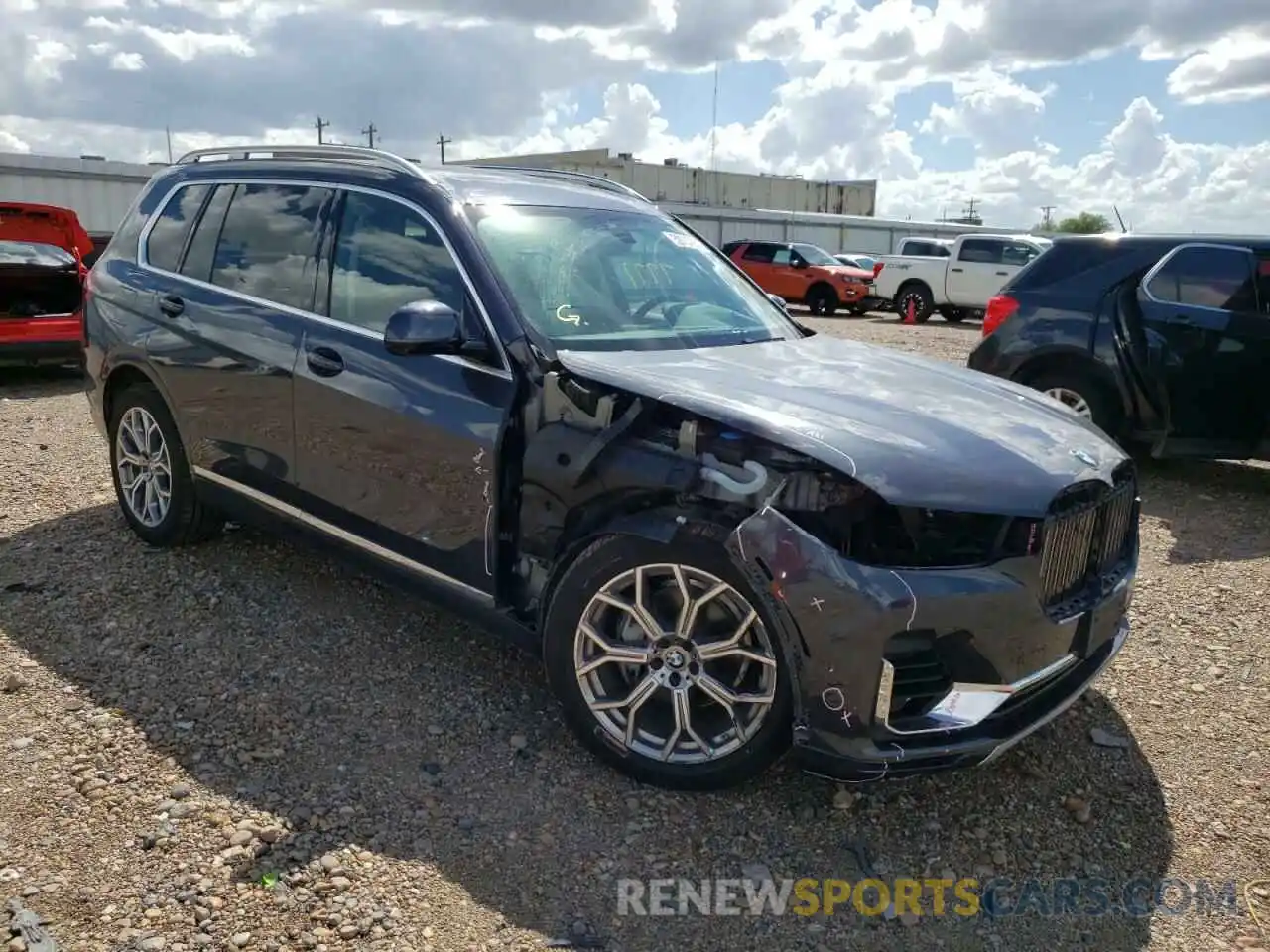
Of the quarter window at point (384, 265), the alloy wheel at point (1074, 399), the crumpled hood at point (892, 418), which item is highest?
the quarter window at point (384, 265)

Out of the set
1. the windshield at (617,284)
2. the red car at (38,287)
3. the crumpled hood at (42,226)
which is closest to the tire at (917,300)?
the crumpled hood at (42,226)

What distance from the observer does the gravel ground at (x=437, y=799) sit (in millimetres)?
2629

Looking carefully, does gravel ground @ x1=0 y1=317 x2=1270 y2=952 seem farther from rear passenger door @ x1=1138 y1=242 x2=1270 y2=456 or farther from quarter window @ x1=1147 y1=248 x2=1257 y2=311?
quarter window @ x1=1147 y1=248 x2=1257 y2=311

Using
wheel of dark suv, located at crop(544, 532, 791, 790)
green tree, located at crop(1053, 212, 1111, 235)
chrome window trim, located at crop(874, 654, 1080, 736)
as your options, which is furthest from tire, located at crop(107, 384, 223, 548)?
green tree, located at crop(1053, 212, 1111, 235)

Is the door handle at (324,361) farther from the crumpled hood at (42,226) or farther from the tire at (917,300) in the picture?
the tire at (917,300)

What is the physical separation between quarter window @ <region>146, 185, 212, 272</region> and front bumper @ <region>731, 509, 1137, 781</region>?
340 cm

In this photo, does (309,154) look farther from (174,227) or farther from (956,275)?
(956,275)

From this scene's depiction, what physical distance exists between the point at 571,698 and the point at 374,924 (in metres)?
0.91

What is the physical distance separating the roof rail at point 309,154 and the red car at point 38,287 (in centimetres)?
482

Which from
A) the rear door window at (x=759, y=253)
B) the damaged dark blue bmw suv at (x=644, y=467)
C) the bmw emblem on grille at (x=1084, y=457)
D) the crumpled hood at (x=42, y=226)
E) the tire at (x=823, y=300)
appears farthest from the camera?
the rear door window at (x=759, y=253)

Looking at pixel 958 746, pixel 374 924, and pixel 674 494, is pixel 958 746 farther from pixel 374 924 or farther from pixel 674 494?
pixel 374 924

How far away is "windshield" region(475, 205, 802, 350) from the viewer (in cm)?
355

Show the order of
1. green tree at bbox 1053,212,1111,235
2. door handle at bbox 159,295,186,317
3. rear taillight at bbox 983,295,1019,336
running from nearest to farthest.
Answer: door handle at bbox 159,295,186,317
rear taillight at bbox 983,295,1019,336
green tree at bbox 1053,212,1111,235

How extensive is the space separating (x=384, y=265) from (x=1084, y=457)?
101 inches
